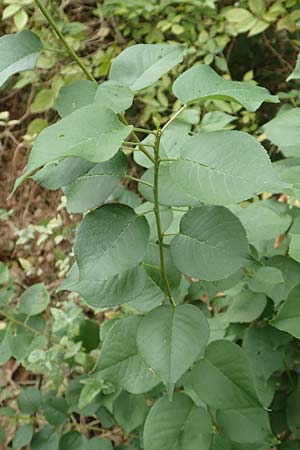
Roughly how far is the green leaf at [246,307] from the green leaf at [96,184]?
434 mm

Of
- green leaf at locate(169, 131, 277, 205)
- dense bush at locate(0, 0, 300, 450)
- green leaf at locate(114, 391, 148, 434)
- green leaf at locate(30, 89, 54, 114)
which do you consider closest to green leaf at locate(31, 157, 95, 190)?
dense bush at locate(0, 0, 300, 450)

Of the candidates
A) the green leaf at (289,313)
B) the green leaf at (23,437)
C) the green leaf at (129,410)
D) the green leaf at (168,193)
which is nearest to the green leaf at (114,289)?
the green leaf at (168,193)

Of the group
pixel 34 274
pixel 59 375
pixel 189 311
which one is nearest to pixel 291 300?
pixel 189 311

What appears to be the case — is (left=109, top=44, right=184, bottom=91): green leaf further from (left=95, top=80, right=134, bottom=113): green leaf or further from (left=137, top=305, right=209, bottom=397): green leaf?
(left=137, top=305, right=209, bottom=397): green leaf

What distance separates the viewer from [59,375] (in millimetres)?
1326

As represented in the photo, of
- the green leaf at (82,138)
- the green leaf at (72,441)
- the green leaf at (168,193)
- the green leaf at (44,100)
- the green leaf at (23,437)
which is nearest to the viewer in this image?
the green leaf at (82,138)

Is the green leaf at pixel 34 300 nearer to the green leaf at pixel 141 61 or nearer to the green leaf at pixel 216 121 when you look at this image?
the green leaf at pixel 216 121

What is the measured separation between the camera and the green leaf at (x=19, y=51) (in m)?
0.66

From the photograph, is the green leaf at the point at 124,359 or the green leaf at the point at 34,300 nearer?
the green leaf at the point at 124,359

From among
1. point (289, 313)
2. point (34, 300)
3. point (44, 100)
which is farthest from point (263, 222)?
point (44, 100)

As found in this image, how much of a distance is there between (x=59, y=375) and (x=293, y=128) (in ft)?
2.68

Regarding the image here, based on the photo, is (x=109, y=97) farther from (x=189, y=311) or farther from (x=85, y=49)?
(x=85, y=49)

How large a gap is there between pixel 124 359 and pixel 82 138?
43cm

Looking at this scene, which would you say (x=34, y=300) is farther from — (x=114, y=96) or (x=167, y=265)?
(x=114, y=96)
